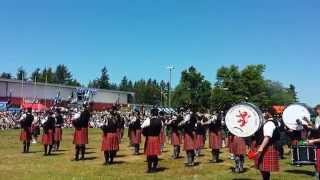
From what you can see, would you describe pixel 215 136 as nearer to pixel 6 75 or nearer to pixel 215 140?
pixel 215 140

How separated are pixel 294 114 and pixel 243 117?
4.27 m

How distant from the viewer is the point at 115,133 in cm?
1714

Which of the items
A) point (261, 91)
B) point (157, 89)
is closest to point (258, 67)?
point (261, 91)

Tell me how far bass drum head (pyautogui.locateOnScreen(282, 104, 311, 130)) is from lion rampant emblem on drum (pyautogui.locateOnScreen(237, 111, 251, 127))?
3.87 meters

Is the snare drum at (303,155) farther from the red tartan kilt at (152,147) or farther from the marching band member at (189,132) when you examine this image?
the red tartan kilt at (152,147)

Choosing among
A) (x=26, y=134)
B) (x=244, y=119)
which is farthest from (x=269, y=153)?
(x=26, y=134)

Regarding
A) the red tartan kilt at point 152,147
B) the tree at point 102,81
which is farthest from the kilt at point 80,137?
the tree at point 102,81

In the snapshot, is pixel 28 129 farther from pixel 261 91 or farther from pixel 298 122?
pixel 261 91

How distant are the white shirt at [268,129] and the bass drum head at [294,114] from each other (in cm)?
486

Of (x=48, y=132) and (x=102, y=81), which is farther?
(x=102, y=81)

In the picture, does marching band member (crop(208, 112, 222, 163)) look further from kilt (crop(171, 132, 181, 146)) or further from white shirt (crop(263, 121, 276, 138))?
white shirt (crop(263, 121, 276, 138))

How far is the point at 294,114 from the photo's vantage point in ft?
52.3

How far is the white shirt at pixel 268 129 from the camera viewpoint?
10.9 meters

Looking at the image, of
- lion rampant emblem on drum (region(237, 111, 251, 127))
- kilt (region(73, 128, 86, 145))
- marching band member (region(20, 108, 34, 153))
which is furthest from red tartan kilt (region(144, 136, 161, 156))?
marching band member (region(20, 108, 34, 153))
